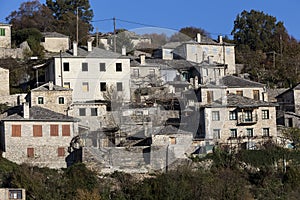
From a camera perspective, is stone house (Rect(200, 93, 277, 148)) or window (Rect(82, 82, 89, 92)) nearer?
stone house (Rect(200, 93, 277, 148))

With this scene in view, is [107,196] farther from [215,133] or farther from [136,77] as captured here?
[136,77]

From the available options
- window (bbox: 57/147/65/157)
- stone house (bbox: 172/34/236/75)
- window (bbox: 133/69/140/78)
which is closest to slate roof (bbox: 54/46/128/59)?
window (bbox: 133/69/140/78)

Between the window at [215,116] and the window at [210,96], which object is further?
the window at [210,96]

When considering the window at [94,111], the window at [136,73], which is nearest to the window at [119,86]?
the window at [136,73]

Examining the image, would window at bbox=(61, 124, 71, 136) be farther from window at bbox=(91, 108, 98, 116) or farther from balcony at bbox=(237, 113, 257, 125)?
balcony at bbox=(237, 113, 257, 125)

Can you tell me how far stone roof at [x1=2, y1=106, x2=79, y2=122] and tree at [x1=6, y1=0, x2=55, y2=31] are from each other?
25894 mm

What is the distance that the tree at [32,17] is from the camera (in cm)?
6925

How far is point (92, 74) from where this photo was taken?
5012 centimetres

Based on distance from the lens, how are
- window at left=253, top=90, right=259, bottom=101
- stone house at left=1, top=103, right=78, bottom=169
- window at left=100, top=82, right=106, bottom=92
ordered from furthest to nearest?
window at left=253, top=90, right=259, bottom=101, window at left=100, top=82, right=106, bottom=92, stone house at left=1, top=103, right=78, bottom=169

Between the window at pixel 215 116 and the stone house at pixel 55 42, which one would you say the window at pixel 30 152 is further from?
the stone house at pixel 55 42

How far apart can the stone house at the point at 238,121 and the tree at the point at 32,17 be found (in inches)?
1086

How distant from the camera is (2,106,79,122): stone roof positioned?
41938mm

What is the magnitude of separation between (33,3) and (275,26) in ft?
75.3

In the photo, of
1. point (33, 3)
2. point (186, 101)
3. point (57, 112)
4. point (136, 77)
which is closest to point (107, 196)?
point (57, 112)
